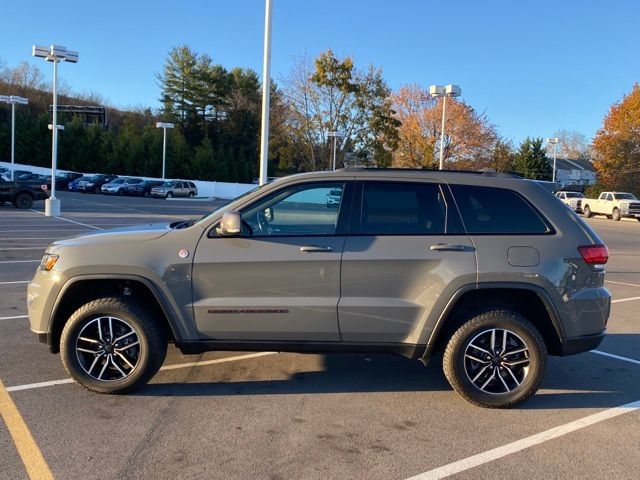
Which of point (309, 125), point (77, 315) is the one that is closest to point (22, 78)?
point (309, 125)

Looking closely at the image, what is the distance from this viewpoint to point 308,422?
424 centimetres

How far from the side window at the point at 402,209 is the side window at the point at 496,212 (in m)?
0.18

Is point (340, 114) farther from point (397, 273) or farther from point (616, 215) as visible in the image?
point (397, 273)

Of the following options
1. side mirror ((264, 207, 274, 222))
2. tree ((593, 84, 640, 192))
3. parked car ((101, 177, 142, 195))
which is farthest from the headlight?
tree ((593, 84, 640, 192))

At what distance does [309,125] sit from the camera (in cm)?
4366

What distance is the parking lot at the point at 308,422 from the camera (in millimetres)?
3572

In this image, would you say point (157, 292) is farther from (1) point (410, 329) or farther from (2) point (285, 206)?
(1) point (410, 329)

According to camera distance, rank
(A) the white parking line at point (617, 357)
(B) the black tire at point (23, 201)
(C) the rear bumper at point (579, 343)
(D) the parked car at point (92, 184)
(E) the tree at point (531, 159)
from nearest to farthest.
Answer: (C) the rear bumper at point (579, 343) < (A) the white parking line at point (617, 357) < (B) the black tire at point (23, 201) < (D) the parked car at point (92, 184) < (E) the tree at point (531, 159)

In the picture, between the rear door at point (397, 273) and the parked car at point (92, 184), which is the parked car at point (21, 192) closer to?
the parked car at point (92, 184)

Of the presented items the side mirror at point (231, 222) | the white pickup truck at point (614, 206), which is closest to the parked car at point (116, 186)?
the white pickup truck at point (614, 206)

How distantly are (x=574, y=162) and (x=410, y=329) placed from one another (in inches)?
4853

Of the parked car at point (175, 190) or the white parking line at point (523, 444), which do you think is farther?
the parked car at point (175, 190)

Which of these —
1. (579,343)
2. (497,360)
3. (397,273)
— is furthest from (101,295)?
(579,343)

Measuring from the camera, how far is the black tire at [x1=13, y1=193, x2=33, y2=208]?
26000 mm
